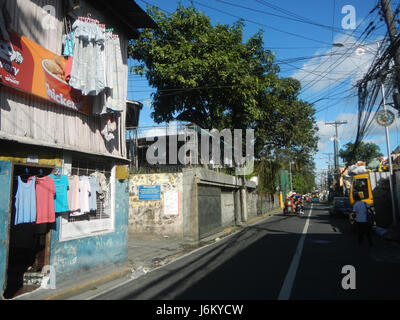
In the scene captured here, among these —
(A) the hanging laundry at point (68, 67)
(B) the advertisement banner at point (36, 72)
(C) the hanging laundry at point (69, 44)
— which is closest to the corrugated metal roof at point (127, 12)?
(C) the hanging laundry at point (69, 44)

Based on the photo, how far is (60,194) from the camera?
22.0ft

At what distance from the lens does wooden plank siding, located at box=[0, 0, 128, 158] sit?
5.86 m

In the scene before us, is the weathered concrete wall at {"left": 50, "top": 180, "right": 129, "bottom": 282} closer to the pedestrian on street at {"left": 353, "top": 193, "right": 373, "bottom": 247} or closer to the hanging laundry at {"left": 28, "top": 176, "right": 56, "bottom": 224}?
the hanging laundry at {"left": 28, "top": 176, "right": 56, "bottom": 224}

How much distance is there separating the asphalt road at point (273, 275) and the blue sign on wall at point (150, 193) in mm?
4749

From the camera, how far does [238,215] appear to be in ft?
72.9

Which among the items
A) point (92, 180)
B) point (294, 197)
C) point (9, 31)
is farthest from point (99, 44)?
point (294, 197)

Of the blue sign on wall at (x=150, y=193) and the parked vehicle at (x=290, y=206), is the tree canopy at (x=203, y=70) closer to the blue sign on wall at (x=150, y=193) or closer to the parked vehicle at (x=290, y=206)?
the blue sign on wall at (x=150, y=193)

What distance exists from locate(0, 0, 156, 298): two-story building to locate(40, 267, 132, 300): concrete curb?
0.67 meters

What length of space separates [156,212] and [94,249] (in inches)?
246

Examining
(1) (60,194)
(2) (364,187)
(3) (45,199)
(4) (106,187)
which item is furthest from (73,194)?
(2) (364,187)

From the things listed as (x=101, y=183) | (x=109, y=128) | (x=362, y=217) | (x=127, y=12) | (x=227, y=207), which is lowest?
(x=227, y=207)

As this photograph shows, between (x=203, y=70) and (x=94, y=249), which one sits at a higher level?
(x=203, y=70)

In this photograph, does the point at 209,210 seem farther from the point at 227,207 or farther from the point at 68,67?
the point at 68,67

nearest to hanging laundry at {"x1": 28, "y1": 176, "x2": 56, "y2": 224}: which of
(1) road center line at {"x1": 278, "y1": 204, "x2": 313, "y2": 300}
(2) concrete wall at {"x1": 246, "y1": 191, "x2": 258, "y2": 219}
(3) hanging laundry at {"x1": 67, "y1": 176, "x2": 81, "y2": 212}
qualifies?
(3) hanging laundry at {"x1": 67, "y1": 176, "x2": 81, "y2": 212}
